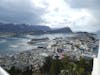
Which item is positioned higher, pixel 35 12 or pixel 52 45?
pixel 35 12

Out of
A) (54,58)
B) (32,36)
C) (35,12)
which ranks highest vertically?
(35,12)

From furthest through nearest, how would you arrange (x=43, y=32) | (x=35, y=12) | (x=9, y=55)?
(x=35, y=12), (x=43, y=32), (x=9, y=55)

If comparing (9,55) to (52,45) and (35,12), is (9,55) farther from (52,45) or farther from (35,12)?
(35,12)

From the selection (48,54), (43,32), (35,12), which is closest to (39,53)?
(48,54)

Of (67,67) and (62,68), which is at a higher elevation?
(67,67)

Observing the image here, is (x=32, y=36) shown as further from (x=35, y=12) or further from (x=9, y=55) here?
(x=35, y=12)

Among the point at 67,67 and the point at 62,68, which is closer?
the point at 67,67

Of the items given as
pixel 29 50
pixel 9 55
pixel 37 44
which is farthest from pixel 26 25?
pixel 9 55

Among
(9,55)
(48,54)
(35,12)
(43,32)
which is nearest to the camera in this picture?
(9,55)

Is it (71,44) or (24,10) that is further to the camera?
(24,10)
